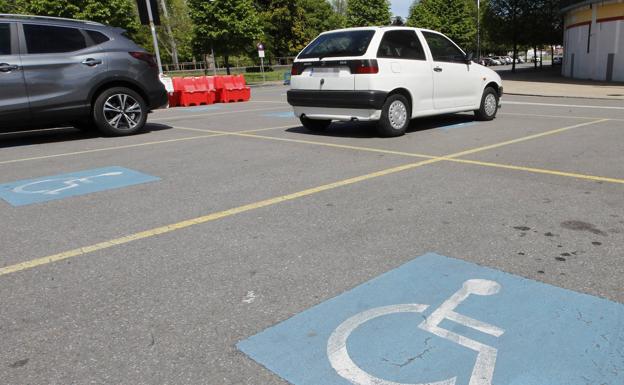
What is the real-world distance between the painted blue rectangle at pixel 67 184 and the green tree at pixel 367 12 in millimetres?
53966

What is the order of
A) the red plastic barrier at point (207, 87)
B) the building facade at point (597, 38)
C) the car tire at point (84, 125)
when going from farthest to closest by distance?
the building facade at point (597, 38), the red plastic barrier at point (207, 87), the car tire at point (84, 125)

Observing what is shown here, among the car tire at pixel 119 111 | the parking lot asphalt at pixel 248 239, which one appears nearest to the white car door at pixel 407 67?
the parking lot asphalt at pixel 248 239

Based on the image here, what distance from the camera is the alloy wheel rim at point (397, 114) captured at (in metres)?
8.08

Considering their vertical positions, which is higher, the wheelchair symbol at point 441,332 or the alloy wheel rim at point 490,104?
the alloy wheel rim at point 490,104

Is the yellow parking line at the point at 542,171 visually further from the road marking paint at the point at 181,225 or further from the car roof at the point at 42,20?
the car roof at the point at 42,20

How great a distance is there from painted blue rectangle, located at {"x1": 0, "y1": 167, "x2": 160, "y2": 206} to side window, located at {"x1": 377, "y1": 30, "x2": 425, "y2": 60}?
4.17 m

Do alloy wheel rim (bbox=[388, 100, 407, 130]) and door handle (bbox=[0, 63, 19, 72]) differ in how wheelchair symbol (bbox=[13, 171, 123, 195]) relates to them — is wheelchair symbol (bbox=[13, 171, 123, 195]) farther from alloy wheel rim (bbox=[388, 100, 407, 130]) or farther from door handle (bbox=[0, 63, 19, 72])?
alloy wheel rim (bbox=[388, 100, 407, 130])

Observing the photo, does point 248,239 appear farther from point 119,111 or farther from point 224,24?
point 224,24

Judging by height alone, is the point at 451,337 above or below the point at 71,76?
below

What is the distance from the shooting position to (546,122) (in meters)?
9.83

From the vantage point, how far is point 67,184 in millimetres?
5668

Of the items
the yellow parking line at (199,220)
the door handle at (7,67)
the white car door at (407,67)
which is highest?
the door handle at (7,67)

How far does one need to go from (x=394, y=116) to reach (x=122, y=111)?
4.88m

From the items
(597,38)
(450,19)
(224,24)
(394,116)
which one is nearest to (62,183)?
(394,116)
